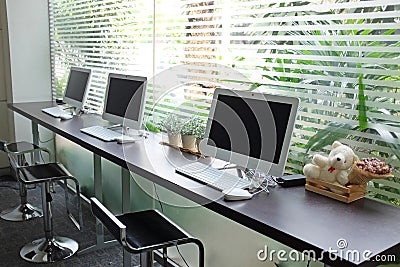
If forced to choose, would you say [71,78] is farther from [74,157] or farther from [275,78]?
[275,78]

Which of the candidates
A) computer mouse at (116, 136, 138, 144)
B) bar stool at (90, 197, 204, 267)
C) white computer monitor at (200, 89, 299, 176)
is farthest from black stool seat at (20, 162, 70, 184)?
white computer monitor at (200, 89, 299, 176)

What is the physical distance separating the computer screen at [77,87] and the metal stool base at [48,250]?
1142 mm

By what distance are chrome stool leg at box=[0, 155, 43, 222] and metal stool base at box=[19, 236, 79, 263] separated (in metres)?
0.55

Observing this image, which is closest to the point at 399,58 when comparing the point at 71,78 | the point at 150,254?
the point at 150,254

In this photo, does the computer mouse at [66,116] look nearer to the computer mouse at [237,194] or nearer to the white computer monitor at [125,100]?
the white computer monitor at [125,100]

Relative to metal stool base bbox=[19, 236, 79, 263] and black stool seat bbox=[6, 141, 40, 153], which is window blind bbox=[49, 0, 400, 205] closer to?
black stool seat bbox=[6, 141, 40, 153]

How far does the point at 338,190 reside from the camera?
5.76 feet

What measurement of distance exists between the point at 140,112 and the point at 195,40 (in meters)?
0.60

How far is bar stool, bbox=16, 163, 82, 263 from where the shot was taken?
112 inches

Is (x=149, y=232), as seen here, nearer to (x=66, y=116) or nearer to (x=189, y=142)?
(x=189, y=142)

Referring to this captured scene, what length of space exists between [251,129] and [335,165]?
0.41 meters

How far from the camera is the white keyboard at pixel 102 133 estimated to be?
2791 mm

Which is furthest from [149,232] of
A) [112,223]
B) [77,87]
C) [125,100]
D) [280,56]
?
[77,87]

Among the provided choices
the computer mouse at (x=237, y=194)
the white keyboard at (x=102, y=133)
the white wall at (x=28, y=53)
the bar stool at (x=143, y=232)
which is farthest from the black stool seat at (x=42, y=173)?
the white wall at (x=28, y=53)
